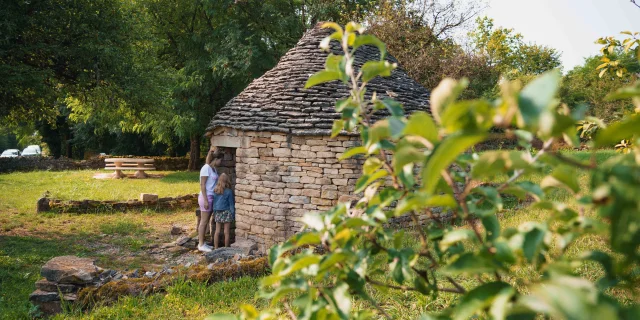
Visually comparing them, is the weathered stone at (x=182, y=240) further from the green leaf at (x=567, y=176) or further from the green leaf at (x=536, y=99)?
the green leaf at (x=536, y=99)

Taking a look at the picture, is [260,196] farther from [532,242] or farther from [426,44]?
[426,44]

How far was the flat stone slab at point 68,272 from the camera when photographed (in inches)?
187

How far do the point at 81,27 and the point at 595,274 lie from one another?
951 centimetres

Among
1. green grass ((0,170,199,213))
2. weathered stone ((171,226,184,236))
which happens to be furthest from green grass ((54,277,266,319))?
green grass ((0,170,199,213))

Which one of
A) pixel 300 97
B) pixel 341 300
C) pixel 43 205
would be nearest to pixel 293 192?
pixel 300 97

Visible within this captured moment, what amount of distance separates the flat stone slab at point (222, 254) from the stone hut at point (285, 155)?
2.64 ft

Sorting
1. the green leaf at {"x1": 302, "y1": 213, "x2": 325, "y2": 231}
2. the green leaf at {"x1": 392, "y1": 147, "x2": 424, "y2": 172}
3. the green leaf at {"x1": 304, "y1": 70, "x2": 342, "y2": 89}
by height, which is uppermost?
the green leaf at {"x1": 304, "y1": 70, "x2": 342, "y2": 89}

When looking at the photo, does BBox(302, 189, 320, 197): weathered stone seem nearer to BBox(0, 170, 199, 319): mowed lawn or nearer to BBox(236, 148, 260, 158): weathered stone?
BBox(236, 148, 260, 158): weathered stone

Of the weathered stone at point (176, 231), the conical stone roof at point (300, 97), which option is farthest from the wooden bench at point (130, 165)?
the conical stone roof at point (300, 97)

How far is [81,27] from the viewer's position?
856 cm

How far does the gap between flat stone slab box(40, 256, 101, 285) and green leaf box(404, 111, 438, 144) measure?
5220 mm

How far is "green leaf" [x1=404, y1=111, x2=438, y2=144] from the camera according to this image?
0.64 m

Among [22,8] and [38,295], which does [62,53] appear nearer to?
[22,8]

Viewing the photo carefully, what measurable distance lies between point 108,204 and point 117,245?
3.81m
